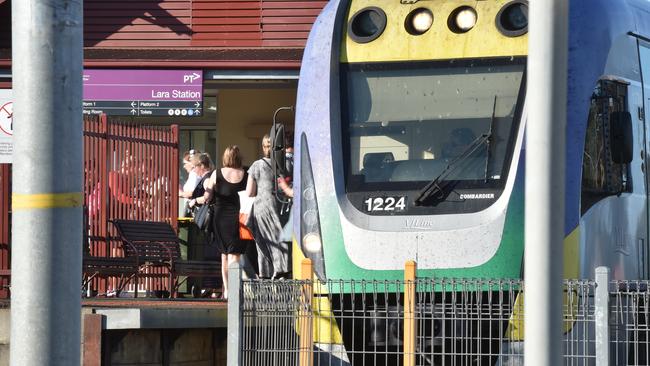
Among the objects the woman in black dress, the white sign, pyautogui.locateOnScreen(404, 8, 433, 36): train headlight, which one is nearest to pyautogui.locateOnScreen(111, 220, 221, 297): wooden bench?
the woman in black dress

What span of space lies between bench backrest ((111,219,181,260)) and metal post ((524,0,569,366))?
10544mm

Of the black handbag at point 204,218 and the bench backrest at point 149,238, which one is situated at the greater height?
the black handbag at point 204,218

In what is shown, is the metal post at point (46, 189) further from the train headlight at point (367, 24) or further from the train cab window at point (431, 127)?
the train headlight at point (367, 24)

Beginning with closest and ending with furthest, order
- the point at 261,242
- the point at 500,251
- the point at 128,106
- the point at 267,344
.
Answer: the point at 267,344 < the point at 500,251 < the point at 261,242 < the point at 128,106

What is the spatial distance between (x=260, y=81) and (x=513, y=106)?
1116 cm

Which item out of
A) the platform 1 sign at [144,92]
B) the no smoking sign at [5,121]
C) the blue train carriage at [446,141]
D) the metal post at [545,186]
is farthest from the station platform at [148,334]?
the platform 1 sign at [144,92]

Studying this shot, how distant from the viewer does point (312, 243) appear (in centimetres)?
1257

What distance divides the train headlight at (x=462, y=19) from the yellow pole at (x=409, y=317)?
2.52 m

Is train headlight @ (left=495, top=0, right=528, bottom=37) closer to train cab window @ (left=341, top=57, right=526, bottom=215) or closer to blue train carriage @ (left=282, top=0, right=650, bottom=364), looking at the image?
blue train carriage @ (left=282, top=0, right=650, bottom=364)

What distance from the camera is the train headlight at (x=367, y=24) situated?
1295 centimetres

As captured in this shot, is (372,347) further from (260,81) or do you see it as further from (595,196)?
(260,81)

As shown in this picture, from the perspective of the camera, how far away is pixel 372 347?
38.1 ft

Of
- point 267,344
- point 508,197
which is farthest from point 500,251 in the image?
point 267,344

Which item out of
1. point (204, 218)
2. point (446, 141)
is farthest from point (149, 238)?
point (446, 141)
